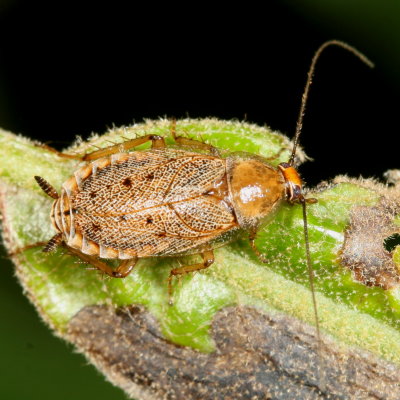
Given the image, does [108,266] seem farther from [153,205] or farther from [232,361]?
[232,361]

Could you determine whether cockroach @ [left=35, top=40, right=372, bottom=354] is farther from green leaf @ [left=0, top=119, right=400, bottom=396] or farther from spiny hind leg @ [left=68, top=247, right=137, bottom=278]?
green leaf @ [left=0, top=119, right=400, bottom=396]

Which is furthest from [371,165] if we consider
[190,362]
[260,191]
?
[190,362]

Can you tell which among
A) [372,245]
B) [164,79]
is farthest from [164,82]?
[372,245]

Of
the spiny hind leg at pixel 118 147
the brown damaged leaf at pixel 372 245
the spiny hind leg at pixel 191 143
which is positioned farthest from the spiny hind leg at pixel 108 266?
the brown damaged leaf at pixel 372 245

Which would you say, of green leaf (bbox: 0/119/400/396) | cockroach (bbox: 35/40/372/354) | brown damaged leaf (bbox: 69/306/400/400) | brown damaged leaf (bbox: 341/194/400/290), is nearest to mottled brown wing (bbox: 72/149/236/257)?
cockroach (bbox: 35/40/372/354)

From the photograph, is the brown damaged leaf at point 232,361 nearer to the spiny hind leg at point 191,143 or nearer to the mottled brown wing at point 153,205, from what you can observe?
the mottled brown wing at point 153,205

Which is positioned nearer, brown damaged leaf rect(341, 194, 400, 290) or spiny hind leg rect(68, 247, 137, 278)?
brown damaged leaf rect(341, 194, 400, 290)
